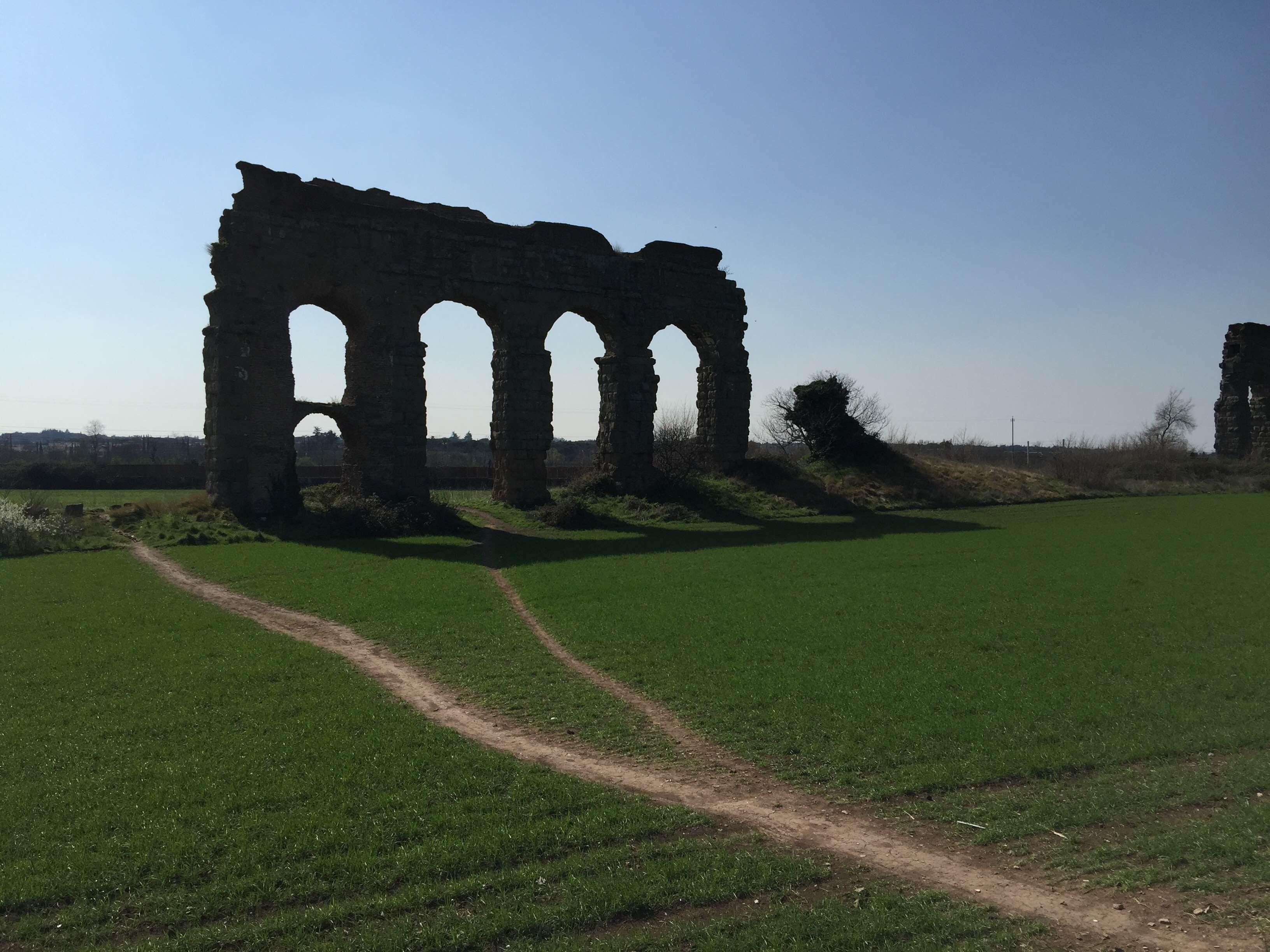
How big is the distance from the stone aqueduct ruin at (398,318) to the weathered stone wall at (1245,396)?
88.1 feet

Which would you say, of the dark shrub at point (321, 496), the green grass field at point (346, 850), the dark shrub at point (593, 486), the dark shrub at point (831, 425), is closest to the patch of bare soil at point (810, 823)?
the green grass field at point (346, 850)

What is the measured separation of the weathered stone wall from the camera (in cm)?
4019

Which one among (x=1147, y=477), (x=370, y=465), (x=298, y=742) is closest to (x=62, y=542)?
(x=370, y=465)

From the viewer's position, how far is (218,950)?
13.7 feet

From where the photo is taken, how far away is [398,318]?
2256 cm

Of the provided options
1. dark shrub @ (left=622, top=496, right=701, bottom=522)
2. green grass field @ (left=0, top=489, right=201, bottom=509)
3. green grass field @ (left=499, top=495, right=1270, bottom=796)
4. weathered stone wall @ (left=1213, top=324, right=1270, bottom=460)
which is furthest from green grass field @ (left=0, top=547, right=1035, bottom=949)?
weathered stone wall @ (left=1213, top=324, right=1270, bottom=460)

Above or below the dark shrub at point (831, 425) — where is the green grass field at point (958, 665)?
below

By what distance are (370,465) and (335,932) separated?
18666 millimetres

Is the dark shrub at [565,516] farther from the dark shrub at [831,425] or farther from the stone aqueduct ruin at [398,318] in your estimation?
the dark shrub at [831,425]

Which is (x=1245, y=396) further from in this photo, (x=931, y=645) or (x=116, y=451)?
(x=116, y=451)

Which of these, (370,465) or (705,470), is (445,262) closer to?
(370,465)

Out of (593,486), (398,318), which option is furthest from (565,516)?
(398,318)

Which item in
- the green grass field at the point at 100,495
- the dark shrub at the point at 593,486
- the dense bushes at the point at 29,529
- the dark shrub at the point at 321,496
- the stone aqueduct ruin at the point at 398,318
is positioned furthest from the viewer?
the dark shrub at the point at 593,486

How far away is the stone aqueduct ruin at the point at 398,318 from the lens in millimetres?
20750
